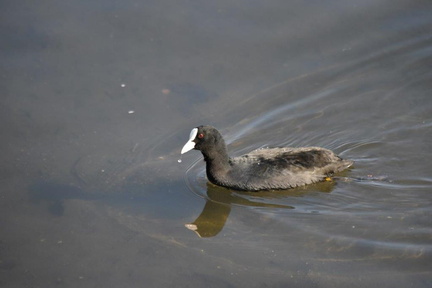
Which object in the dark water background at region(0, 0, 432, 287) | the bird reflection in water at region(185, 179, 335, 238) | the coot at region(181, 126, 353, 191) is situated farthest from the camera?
the coot at region(181, 126, 353, 191)

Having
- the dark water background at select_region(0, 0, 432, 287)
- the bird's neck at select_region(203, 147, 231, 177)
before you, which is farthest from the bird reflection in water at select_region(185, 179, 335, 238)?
the bird's neck at select_region(203, 147, 231, 177)

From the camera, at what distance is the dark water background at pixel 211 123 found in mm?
7230

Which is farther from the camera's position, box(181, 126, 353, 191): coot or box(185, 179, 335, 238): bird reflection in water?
box(181, 126, 353, 191): coot

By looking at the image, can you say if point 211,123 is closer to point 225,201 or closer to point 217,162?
point 217,162

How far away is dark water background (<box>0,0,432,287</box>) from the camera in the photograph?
23.7ft

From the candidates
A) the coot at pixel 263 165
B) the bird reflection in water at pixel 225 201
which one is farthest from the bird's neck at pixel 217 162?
the bird reflection in water at pixel 225 201

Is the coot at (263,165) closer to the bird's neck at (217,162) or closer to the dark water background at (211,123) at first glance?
the bird's neck at (217,162)

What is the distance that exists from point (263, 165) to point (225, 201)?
0.62m

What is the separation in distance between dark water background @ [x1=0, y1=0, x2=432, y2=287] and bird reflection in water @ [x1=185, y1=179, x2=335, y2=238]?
2 centimetres

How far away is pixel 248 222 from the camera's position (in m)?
7.91

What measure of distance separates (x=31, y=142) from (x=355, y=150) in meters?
4.06

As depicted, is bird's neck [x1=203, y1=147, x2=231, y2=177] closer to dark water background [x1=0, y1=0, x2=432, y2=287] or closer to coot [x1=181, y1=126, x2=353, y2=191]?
coot [x1=181, y1=126, x2=353, y2=191]

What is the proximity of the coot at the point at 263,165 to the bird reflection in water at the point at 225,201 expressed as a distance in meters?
0.07

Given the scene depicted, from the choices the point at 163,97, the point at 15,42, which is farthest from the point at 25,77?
the point at 163,97
